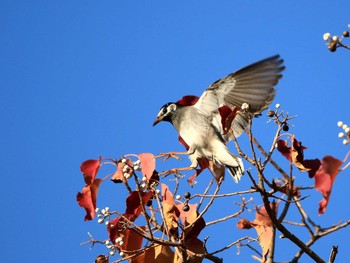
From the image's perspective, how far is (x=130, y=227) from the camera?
12.5 ft

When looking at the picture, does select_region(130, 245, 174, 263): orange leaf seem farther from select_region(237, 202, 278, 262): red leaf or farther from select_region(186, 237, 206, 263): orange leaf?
select_region(237, 202, 278, 262): red leaf

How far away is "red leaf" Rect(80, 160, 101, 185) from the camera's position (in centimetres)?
417

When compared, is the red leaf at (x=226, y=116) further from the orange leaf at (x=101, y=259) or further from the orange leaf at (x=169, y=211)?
the orange leaf at (x=101, y=259)

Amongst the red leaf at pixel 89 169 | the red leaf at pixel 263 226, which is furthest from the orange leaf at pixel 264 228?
the red leaf at pixel 89 169

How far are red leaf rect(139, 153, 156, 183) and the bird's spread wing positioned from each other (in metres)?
1.66

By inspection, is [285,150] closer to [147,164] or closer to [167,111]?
[147,164]

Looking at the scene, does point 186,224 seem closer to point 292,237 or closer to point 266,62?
point 292,237

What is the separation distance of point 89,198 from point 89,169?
8.2 inches

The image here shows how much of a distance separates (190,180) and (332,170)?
2.14 meters

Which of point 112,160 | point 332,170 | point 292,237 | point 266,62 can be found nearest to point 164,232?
point 112,160

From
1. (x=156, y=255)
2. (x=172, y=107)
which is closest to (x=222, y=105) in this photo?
(x=172, y=107)

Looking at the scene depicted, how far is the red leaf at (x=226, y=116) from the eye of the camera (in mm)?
4016

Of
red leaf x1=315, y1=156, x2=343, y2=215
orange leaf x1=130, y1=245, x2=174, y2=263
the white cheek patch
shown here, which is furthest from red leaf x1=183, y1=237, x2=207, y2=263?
the white cheek patch

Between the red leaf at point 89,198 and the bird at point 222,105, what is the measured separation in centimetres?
125
